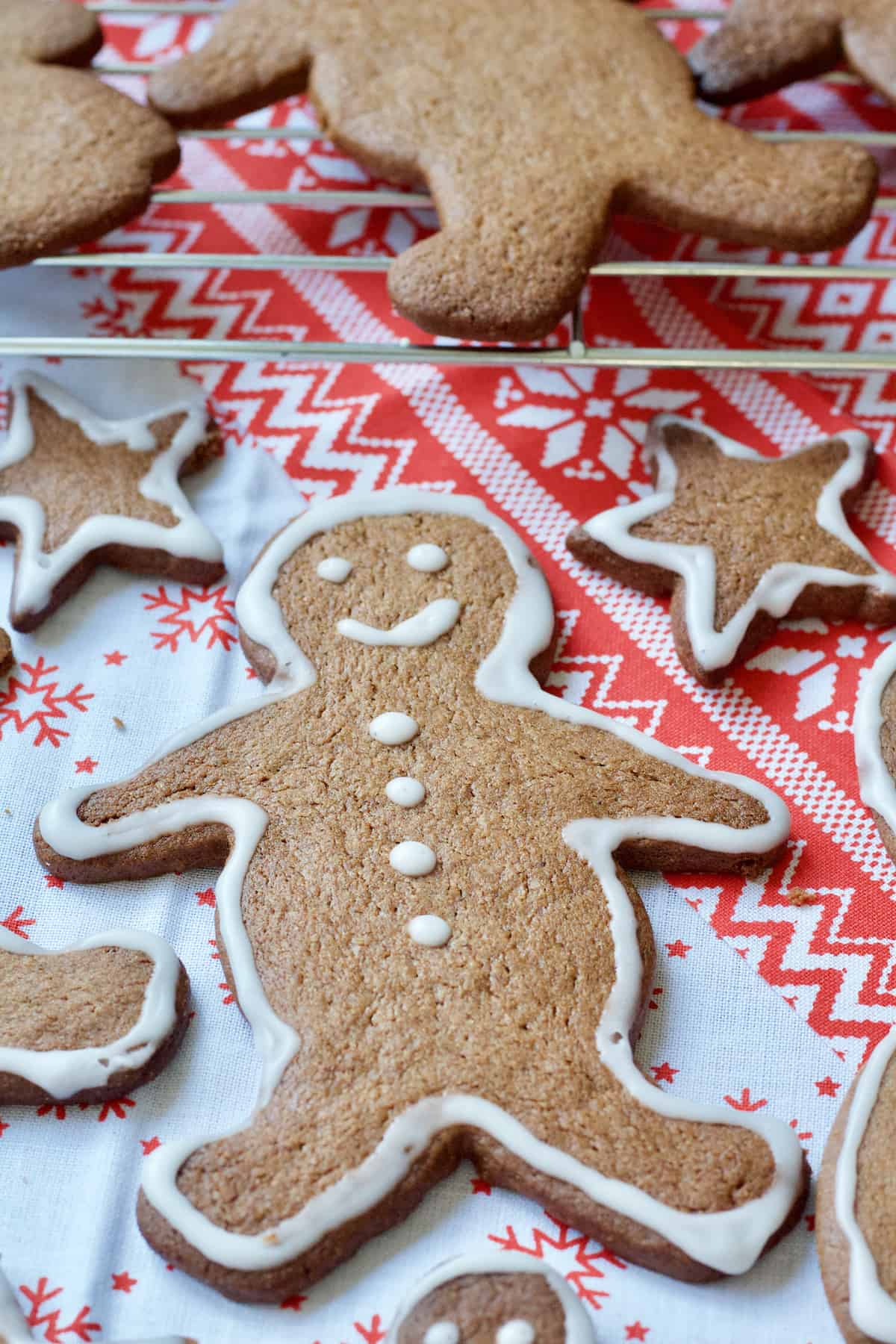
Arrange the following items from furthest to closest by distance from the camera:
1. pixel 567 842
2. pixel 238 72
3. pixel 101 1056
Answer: pixel 238 72 → pixel 567 842 → pixel 101 1056

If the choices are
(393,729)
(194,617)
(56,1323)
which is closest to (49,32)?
(194,617)

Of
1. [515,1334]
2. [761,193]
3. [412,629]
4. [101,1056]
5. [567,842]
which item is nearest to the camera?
[515,1334]

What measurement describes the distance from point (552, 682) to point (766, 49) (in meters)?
0.82

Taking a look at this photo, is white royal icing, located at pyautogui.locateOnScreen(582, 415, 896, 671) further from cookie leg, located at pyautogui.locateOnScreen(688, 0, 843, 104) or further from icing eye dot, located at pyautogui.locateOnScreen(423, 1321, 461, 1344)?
icing eye dot, located at pyautogui.locateOnScreen(423, 1321, 461, 1344)

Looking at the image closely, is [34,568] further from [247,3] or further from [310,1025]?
[247,3]

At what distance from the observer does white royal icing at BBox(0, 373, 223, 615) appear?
54.0 inches

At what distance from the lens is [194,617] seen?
1.39m

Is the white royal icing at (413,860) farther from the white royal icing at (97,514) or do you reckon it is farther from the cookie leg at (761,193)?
the cookie leg at (761,193)

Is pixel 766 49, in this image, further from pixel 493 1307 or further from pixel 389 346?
pixel 493 1307

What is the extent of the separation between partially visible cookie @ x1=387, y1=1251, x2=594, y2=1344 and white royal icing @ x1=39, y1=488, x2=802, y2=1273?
69 millimetres

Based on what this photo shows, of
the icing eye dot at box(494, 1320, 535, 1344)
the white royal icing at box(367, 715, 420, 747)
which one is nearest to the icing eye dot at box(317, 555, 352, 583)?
the white royal icing at box(367, 715, 420, 747)

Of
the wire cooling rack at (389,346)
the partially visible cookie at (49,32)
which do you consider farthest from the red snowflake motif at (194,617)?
the partially visible cookie at (49,32)

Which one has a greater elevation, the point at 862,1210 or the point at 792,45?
the point at 792,45

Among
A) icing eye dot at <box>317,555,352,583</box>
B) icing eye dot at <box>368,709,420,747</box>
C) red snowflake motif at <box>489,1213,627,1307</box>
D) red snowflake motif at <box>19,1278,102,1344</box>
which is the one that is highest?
icing eye dot at <box>317,555,352,583</box>
